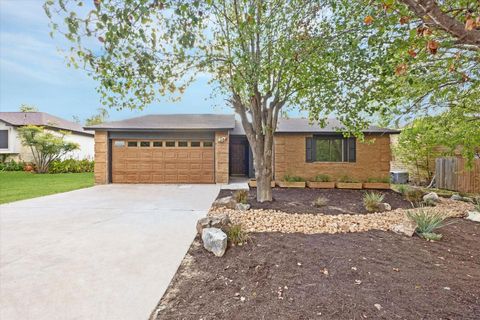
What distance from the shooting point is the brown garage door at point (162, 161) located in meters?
11.3

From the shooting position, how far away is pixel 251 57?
4.84 metres

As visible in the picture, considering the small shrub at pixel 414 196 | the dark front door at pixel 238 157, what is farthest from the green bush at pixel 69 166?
the small shrub at pixel 414 196

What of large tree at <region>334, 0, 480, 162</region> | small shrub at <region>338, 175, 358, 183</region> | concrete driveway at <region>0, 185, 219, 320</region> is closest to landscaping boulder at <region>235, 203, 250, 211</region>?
concrete driveway at <region>0, 185, 219, 320</region>

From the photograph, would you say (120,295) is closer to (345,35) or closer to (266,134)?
(266,134)

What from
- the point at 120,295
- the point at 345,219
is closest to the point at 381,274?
the point at 345,219

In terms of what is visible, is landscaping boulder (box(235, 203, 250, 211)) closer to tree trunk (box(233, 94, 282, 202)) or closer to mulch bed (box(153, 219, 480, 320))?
tree trunk (box(233, 94, 282, 202))

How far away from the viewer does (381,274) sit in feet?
8.74

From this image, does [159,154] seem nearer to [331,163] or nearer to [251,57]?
[251,57]

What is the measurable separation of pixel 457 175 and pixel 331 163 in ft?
16.3

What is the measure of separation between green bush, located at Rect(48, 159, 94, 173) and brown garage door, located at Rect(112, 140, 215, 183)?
8.49 metres

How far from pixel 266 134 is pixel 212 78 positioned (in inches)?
87.6

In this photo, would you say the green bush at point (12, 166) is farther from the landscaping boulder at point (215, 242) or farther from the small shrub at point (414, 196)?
the small shrub at point (414, 196)

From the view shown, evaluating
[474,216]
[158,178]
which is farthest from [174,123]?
[474,216]

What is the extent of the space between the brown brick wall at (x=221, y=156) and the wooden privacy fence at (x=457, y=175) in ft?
31.0
